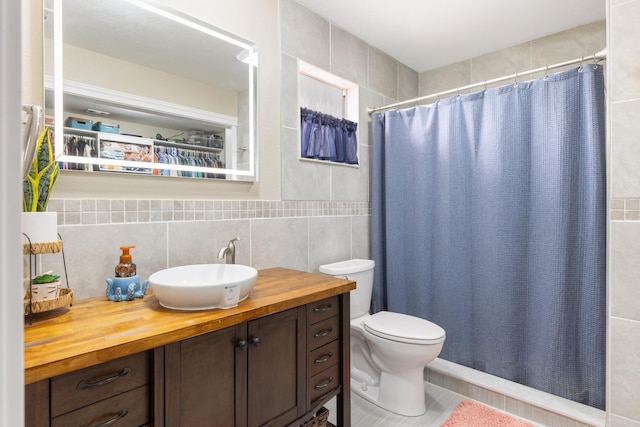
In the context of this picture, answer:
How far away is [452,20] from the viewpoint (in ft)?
7.70

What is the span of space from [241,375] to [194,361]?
20cm

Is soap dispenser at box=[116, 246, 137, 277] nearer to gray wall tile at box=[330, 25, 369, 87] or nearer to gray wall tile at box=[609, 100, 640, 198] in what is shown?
gray wall tile at box=[330, 25, 369, 87]

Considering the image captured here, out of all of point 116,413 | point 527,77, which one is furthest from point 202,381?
point 527,77

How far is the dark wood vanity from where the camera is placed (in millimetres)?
886

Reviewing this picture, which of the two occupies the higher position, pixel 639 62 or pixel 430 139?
pixel 639 62

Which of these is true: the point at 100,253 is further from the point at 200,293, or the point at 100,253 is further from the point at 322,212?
the point at 322,212

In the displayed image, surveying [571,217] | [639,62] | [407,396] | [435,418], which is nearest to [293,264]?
[407,396]

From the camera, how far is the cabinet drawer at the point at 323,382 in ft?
4.90

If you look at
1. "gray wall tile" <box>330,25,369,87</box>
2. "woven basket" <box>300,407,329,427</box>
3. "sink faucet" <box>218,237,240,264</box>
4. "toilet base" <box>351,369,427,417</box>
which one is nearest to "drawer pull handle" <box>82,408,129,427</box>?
"sink faucet" <box>218,237,240,264</box>

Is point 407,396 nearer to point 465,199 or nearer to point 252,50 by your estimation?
point 465,199

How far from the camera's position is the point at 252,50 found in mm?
1916

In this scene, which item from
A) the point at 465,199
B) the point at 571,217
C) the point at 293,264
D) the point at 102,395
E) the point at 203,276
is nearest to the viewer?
the point at 102,395

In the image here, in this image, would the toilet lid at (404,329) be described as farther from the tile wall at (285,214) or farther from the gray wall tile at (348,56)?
the gray wall tile at (348,56)

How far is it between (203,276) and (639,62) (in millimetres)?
2108
